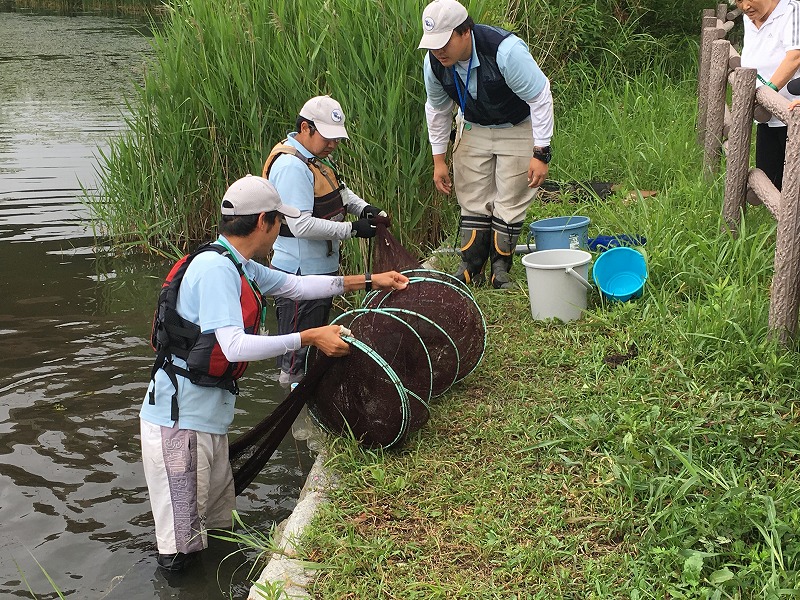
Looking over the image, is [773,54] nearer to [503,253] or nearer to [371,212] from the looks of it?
[503,253]

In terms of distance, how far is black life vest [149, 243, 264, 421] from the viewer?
3619 mm

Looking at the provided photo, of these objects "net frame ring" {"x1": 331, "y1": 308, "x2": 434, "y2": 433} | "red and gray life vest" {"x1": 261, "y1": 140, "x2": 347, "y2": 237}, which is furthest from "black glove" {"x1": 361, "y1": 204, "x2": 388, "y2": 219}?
"net frame ring" {"x1": 331, "y1": 308, "x2": 434, "y2": 433}

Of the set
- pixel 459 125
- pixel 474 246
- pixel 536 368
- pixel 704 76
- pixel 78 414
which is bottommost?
pixel 78 414

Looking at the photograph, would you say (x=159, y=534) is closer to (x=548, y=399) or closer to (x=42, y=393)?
(x=548, y=399)

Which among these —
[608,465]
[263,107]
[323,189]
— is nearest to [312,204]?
[323,189]

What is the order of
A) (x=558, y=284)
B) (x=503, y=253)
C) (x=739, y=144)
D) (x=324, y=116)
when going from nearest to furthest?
(x=324, y=116) → (x=558, y=284) → (x=739, y=144) → (x=503, y=253)

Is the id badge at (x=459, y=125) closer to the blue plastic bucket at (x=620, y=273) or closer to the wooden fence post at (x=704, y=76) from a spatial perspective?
the blue plastic bucket at (x=620, y=273)

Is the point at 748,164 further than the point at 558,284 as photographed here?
Yes

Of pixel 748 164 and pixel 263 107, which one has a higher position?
pixel 263 107

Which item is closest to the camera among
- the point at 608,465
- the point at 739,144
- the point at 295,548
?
the point at 295,548

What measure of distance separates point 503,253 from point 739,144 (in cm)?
170

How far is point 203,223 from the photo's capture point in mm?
8461

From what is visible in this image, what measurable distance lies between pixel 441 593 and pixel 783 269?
2.38 meters

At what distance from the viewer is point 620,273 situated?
17.9 feet
